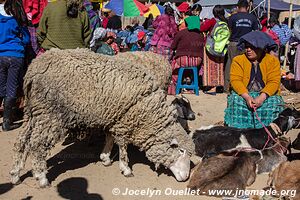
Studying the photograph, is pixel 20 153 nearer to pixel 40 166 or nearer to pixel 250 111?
pixel 40 166

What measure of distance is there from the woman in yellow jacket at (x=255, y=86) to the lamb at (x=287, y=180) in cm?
138

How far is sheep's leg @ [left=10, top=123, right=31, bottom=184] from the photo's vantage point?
416cm

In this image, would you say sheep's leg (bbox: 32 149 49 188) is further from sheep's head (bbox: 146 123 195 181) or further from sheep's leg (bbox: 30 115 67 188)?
sheep's head (bbox: 146 123 195 181)

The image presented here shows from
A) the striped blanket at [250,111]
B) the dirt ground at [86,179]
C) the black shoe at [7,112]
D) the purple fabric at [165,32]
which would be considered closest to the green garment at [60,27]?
the black shoe at [7,112]

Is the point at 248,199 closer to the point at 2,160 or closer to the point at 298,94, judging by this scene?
the point at 2,160

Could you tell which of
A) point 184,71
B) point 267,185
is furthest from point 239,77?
point 184,71

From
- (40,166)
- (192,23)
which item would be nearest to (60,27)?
(40,166)

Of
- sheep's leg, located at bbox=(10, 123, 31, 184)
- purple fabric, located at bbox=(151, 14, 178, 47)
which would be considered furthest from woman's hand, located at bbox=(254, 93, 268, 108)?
purple fabric, located at bbox=(151, 14, 178, 47)

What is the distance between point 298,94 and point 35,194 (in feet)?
22.9

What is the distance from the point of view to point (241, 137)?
4789 mm

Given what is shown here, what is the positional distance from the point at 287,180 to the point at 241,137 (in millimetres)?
1038

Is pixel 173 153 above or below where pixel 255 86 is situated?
below

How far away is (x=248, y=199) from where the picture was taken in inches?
150

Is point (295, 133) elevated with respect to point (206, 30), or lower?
lower
